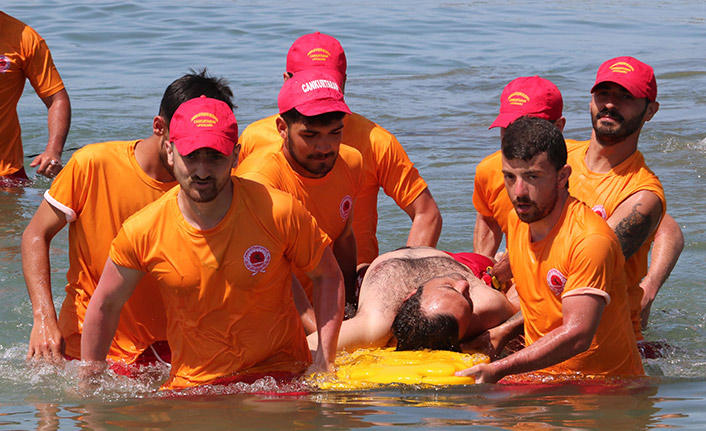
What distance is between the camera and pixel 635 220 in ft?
19.0

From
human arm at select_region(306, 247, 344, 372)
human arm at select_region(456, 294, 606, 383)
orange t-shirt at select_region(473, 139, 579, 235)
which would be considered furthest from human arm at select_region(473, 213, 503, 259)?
human arm at select_region(306, 247, 344, 372)

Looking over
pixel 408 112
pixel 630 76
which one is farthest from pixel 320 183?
pixel 408 112

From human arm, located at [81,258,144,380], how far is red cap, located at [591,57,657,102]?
10.1 feet

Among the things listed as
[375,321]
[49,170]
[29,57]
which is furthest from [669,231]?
[29,57]

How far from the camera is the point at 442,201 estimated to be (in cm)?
1120

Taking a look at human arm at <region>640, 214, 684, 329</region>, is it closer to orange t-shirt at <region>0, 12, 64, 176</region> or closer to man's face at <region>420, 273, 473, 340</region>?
man's face at <region>420, 273, 473, 340</region>

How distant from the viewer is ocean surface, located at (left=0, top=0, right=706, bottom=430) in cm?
493

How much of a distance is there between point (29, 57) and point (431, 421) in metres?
5.91

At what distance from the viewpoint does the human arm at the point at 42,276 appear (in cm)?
527

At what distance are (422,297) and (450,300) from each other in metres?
0.20

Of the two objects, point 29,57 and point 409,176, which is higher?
point 29,57

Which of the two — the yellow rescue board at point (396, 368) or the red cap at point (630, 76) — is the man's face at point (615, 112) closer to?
the red cap at point (630, 76)

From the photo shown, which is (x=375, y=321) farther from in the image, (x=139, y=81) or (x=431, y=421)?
(x=139, y=81)

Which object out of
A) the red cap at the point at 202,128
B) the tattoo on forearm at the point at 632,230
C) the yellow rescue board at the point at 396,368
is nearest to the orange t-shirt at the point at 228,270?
the red cap at the point at 202,128
